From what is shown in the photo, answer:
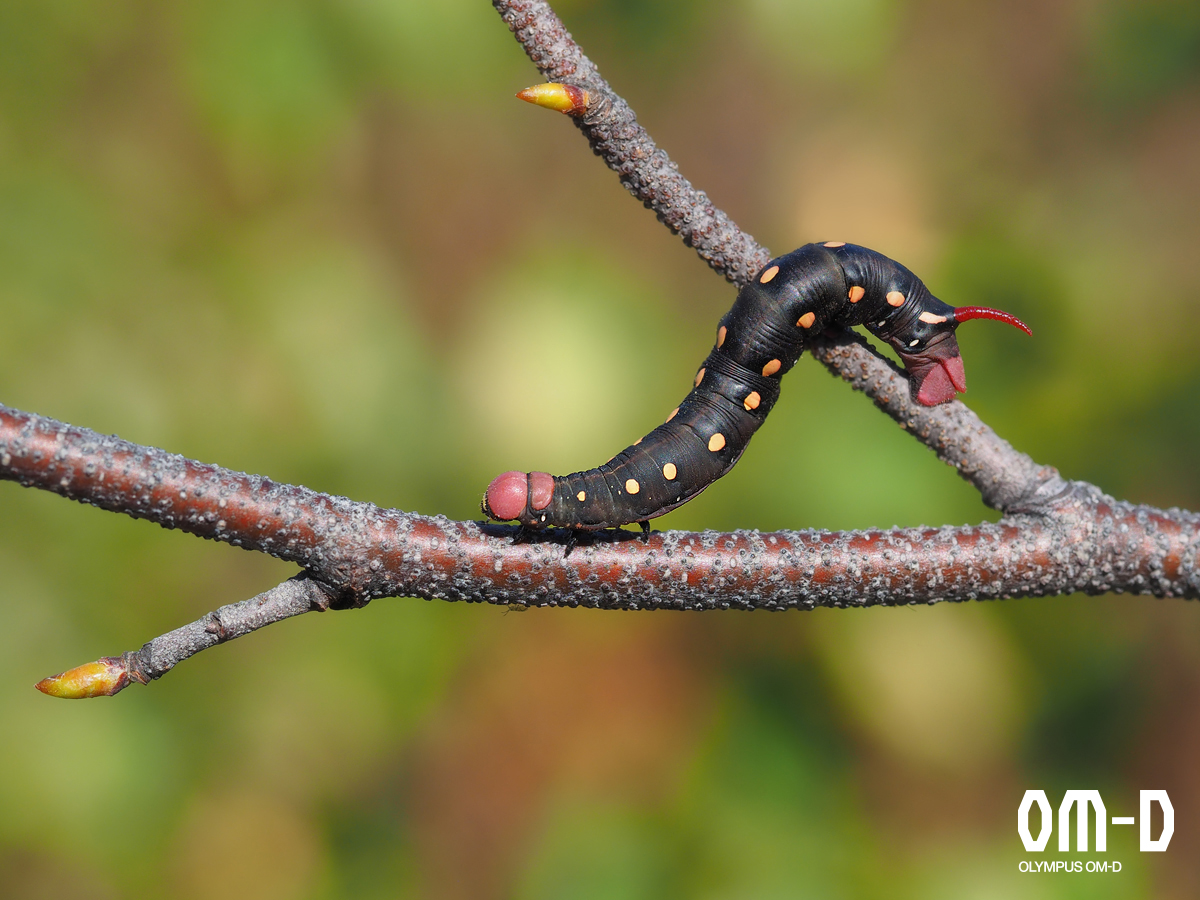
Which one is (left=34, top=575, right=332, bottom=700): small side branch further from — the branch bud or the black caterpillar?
the black caterpillar

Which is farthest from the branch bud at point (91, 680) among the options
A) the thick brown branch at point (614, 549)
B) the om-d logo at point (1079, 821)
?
the om-d logo at point (1079, 821)

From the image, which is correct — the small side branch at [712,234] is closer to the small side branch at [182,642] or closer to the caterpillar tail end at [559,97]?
the caterpillar tail end at [559,97]

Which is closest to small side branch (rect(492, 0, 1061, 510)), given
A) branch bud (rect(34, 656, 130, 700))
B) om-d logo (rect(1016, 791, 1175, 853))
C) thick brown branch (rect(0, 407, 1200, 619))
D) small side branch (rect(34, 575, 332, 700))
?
thick brown branch (rect(0, 407, 1200, 619))

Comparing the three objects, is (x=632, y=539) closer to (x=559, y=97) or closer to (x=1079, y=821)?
(x=559, y=97)

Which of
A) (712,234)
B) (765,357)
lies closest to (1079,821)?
(765,357)

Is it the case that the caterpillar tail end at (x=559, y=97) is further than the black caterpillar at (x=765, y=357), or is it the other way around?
the black caterpillar at (x=765, y=357)
